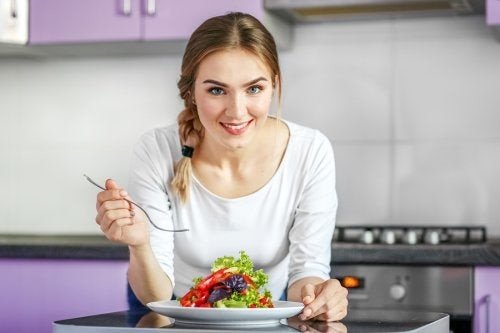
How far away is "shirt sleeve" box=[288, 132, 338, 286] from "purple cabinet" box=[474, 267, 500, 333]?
789mm

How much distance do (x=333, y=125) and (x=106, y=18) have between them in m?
0.87

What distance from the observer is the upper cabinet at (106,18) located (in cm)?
323

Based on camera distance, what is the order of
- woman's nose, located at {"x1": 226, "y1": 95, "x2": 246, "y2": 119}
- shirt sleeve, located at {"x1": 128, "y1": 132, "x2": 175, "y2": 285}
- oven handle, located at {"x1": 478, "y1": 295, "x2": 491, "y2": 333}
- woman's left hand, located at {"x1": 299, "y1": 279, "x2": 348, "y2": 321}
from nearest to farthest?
woman's left hand, located at {"x1": 299, "y1": 279, "x2": 348, "y2": 321}, woman's nose, located at {"x1": 226, "y1": 95, "x2": 246, "y2": 119}, shirt sleeve, located at {"x1": 128, "y1": 132, "x2": 175, "y2": 285}, oven handle, located at {"x1": 478, "y1": 295, "x2": 491, "y2": 333}

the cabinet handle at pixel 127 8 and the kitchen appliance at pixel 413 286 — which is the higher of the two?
the cabinet handle at pixel 127 8

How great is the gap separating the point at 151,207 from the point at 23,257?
1161 millimetres

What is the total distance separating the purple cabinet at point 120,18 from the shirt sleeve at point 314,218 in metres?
1.12

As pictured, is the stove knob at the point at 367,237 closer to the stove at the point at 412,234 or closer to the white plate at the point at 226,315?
the stove at the point at 412,234

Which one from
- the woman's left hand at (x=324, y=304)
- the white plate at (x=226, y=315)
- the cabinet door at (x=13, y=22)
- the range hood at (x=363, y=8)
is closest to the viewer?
the white plate at (x=226, y=315)

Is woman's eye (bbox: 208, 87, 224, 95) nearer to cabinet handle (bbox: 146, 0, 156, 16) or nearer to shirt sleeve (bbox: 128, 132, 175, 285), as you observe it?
shirt sleeve (bbox: 128, 132, 175, 285)

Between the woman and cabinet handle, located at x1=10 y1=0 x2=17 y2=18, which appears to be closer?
the woman

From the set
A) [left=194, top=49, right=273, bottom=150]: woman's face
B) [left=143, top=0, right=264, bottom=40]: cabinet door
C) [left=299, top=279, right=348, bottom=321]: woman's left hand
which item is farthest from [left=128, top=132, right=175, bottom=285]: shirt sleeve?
[left=143, top=0, right=264, bottom=40]: cabinet door

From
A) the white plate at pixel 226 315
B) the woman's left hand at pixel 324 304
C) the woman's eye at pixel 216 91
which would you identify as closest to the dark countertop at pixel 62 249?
the woman's eye at pixel 216 91

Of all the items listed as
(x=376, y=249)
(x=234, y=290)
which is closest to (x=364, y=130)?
(x=376, y=249)

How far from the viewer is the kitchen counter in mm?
1479
